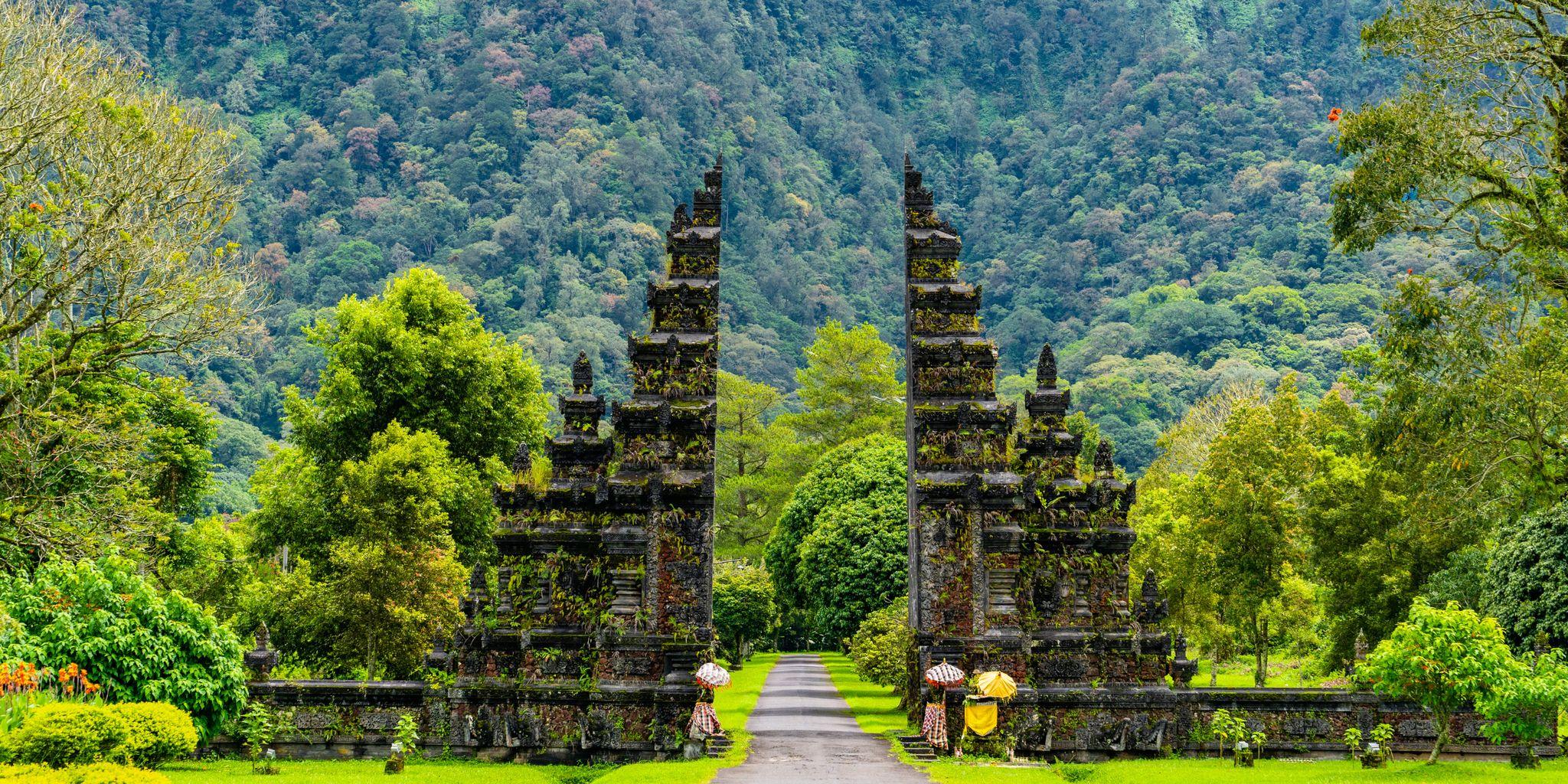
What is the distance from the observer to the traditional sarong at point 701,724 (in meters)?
26.2

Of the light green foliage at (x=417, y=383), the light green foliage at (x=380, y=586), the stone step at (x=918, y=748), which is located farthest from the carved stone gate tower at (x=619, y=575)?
the light green foliage at (x=417, y=383)

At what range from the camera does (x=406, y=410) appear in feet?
154

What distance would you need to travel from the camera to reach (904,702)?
35906mm

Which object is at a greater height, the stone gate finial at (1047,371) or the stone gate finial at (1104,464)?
the stone gate finial at (1047,371)

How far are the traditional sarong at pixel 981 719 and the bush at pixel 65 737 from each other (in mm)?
14533

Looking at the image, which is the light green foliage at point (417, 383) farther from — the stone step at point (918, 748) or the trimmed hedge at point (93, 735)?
the trimmed hedge at point (93, 735)

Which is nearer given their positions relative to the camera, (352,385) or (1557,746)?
(1557,746)

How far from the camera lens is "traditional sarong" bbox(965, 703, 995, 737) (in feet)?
86.6

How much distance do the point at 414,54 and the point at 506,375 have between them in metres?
117

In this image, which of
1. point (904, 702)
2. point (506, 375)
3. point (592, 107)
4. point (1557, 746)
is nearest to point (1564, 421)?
point (1557, 746)

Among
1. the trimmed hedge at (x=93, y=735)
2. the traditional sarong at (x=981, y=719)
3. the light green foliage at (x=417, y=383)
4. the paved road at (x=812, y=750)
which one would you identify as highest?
the light green foliage at (x=417, y=383)

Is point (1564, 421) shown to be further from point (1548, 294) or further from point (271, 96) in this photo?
point (271, 96)

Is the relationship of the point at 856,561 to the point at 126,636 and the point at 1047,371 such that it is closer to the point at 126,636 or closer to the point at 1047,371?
the point at 1047,371

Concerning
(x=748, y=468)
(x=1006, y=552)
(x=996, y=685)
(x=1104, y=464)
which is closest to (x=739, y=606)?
(x=748, y=468)
